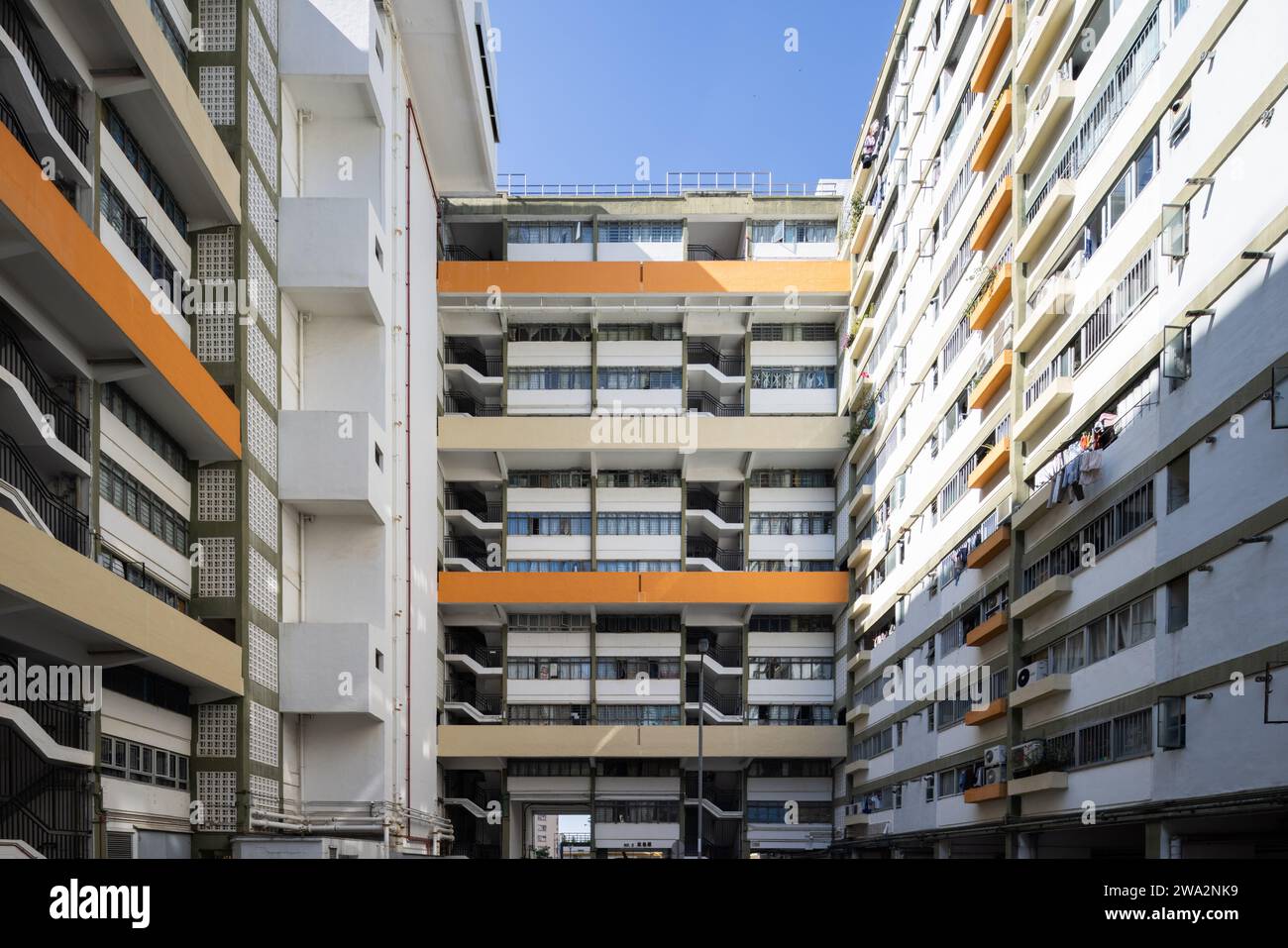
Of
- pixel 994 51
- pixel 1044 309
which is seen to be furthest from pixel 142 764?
pixel 994 51

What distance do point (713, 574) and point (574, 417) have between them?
25.6 ft

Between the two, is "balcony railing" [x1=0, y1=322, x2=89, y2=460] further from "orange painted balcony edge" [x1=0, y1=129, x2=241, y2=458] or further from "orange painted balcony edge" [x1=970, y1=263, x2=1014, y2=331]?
"orange painted balcony edge" [x1=970, y1=263, x2=1014, y2=331]

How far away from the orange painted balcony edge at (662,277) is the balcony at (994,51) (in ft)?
55.5

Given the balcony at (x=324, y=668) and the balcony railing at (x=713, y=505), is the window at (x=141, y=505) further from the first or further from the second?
the balcony railing at (x=713, y=505)

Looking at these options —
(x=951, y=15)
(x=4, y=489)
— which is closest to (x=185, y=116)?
(x=4, y=489)

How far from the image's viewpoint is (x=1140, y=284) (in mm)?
21047

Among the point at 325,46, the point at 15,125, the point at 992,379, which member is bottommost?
the point at 992,379

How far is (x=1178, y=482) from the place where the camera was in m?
19.6

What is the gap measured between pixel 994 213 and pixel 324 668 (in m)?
18.2

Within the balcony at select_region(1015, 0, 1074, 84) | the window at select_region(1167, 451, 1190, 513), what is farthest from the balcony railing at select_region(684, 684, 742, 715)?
the window at select_region(1167, 451, 1190, 513)

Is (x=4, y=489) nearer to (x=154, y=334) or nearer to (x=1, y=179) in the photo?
(x=1, y=179)

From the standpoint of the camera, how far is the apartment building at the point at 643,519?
4675 centimetres

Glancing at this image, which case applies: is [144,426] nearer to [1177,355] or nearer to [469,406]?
[1177,355]

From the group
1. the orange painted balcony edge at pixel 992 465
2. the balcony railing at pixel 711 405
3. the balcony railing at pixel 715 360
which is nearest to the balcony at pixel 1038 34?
the orange painted balcony edge at pixel 992 465
